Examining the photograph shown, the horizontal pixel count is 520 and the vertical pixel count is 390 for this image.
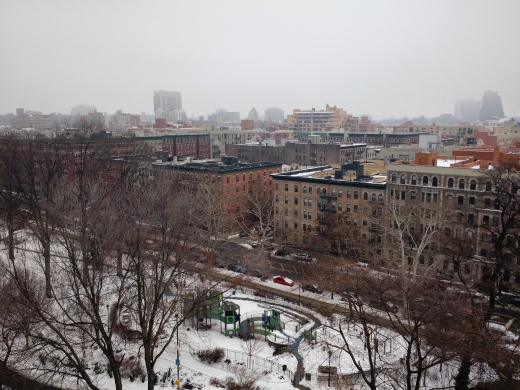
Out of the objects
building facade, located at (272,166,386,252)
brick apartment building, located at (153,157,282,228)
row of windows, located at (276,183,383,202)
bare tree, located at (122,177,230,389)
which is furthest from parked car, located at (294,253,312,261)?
bare tree, located at (122,177,230,389)

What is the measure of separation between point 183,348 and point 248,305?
8991 millimetres

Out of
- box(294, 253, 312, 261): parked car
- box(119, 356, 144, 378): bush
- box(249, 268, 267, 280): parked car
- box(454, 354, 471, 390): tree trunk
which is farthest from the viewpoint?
box(294, 253, 312, 261): parked car

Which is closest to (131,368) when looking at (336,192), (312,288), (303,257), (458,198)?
(312,288)

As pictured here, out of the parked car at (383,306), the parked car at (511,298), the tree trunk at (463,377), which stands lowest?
the parked car at (511,298)

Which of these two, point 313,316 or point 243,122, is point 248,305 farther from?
point 243,122

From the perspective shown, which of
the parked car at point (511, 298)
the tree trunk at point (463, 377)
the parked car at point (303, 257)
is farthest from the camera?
the parked car at point (303, 257)

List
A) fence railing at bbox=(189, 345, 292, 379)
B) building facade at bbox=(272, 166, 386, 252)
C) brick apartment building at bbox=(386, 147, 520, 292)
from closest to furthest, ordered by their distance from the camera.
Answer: fence railing at bbox=(189, 345, 292, 379) → brick apartment building at bbox=(386, 147, 520, 292) → building facade at bbox=(272, 166, 386, 252)

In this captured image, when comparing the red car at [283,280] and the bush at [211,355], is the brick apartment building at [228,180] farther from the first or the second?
the bush at [211,355]

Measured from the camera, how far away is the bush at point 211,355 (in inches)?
1192

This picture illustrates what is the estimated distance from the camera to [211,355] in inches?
1196

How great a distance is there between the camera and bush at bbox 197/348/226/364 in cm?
3028

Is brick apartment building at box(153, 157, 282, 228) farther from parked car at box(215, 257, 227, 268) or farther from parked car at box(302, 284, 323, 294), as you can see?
parked car at box(302, 284, 323, 294)

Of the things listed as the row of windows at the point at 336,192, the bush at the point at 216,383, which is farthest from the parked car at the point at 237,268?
the bush at the point at 216,383

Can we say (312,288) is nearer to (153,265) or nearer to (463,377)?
(463,377)
